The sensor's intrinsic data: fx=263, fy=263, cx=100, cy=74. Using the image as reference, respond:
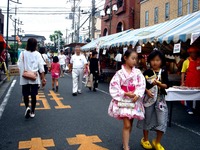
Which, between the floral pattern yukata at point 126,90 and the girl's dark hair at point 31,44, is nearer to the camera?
the floral pattern yukata at point 126,90

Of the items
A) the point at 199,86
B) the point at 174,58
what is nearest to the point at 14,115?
the point at 199,86

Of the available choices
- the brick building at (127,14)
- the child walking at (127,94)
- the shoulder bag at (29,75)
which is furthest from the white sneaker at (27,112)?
the brick building at (127,14)

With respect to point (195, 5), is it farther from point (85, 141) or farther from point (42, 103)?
point (85, 141)

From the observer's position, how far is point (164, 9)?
21.2 metres

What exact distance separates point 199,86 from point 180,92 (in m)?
A: 1.41

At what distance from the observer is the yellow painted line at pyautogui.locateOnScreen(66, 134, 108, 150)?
4.43m

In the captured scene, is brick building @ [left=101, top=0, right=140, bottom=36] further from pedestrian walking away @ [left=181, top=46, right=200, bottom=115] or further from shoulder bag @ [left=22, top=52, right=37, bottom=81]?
shoulder bag @ [left=22, top=52, right=37, bottom=81]

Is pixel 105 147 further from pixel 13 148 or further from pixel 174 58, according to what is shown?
pixel 174 58

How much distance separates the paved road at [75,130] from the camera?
457 centimetres

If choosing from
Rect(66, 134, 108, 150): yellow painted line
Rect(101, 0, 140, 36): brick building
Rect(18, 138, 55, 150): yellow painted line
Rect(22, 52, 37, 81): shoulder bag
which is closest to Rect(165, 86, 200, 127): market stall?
Rect(66, 134, 108, 150): yellow painted line

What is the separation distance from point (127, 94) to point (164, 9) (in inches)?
740

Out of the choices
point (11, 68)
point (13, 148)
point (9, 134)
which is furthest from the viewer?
point (11, 68)

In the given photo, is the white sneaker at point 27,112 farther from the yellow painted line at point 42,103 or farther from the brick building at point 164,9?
the brick building at point 164,9

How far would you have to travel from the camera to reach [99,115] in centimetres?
695
